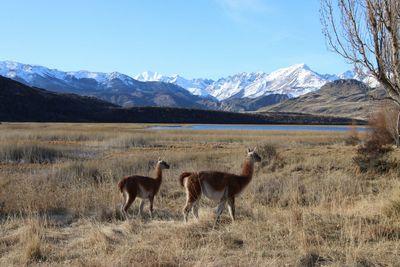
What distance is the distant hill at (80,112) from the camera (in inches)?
4899

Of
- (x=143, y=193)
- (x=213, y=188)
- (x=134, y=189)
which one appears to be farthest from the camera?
(x=143, y=193)

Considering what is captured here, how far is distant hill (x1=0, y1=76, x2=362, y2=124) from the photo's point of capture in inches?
4899

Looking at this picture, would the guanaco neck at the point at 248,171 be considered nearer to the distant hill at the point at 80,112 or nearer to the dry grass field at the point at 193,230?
the dry grass field at the point at 193,230

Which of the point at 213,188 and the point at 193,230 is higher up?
the point at 213,188

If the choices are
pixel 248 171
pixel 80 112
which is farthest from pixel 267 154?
pixel 80 112

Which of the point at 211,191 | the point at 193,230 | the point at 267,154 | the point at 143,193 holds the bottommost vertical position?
the point at 193,230

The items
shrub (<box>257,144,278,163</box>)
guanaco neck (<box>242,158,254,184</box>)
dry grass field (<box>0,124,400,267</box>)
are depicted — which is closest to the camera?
dry grass field (<box>0,124,400,267</box>)

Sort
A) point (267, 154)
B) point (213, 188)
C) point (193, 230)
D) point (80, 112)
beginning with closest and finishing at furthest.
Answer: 1. point (193, 230)
2. point (213, 188)
3. point (267, 154)
4. point (80, 112)

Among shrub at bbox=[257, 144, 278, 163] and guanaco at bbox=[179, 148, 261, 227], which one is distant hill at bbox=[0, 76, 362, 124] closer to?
shrub at bbox=[257, 144, 278, 163]

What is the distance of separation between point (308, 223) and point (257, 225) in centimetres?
99

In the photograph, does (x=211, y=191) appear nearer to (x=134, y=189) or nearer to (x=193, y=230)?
(x=193, y=230)

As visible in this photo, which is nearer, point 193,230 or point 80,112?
point 193,230

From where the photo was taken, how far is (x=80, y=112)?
472 ft

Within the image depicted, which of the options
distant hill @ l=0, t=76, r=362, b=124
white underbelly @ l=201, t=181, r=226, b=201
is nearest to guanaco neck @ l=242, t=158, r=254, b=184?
white underbelly @ l=201, t=181, r=226, b=201
